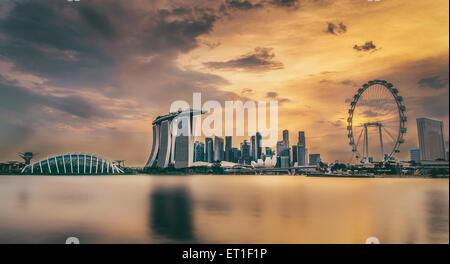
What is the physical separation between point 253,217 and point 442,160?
237 feet

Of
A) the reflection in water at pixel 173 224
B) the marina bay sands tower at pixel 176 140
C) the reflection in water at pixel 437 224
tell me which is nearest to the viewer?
the reflection in water at pixel 173 224

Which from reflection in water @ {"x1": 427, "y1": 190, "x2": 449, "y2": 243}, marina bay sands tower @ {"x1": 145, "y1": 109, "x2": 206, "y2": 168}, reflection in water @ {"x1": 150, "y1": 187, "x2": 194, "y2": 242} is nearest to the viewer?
reflection in water @ {"x1": 150, "y1": 187, "x2": 194, "y2": 242}

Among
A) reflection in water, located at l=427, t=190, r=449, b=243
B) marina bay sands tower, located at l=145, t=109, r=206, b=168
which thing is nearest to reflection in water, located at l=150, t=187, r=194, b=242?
reflection in water, located at l=427, t=190, r=449, b=243

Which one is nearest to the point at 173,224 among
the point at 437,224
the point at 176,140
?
the point at 437,224

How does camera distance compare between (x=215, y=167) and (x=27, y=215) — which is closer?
(x=27, y=215)

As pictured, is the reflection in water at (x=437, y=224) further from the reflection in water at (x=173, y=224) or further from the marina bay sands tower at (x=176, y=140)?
the marina bay sands tower at (x=176, y=140)

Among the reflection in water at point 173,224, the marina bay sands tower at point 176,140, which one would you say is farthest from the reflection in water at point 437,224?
the marina bay sands tower at point 176,140

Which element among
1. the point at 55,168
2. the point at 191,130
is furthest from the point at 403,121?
the point at 55,168

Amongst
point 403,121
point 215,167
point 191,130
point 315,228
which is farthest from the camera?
point 215,167

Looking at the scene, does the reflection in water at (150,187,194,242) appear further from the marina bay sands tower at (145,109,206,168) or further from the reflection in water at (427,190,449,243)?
the marina bay sands tower at (145,109,206,168)

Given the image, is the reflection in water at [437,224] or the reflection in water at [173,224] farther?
the reflection in water at [437,224]
